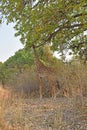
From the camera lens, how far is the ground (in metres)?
11.3

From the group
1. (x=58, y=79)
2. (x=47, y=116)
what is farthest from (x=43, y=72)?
(x=47, y=116)

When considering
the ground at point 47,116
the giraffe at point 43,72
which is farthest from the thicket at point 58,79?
the ground at point 47,116

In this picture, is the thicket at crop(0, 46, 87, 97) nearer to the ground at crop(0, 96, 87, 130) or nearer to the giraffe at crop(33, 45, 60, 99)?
the giraffe at crop(33, 45, 60, 99)

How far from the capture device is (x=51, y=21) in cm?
1314

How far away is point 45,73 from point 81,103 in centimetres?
720

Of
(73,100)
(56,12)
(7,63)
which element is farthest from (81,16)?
(7,63)

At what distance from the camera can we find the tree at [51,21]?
12.9m

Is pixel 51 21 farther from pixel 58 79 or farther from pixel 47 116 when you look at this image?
pixel 58 79

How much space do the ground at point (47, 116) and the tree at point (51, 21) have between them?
2597mm

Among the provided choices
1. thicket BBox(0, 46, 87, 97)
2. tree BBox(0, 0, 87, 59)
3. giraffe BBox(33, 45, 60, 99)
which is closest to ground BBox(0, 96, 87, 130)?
thicket BBox(0, 46, 87, 97)

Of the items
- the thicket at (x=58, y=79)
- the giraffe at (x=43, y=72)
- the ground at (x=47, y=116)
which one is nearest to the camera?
the ground at (x=47, y=116)

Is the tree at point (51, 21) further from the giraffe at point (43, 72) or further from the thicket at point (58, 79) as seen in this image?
the giraffe at point (43, 72)

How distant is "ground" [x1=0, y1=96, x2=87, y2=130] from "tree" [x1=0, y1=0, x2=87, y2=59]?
2.60 meters

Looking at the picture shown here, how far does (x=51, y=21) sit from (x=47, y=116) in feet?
10.1
